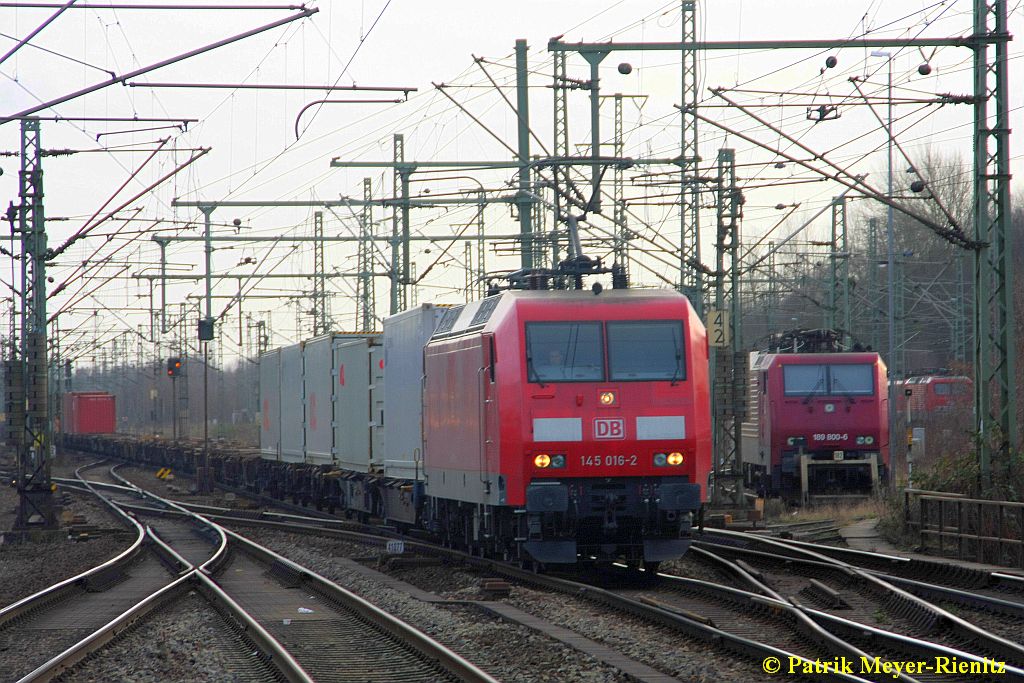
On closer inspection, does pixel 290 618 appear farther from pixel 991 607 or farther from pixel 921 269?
pixel 921 269

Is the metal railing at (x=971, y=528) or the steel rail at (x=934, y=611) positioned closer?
the steel rail at (x=934, y=611)

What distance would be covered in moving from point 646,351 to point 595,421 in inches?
41.3

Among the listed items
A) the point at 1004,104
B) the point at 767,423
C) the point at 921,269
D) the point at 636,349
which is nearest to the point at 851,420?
the point at 767,423

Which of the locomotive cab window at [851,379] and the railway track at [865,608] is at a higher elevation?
the locomotive cab window at [851,379]

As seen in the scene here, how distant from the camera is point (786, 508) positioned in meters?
30.4

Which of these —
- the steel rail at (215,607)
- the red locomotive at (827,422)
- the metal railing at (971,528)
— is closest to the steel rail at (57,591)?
the steel rail at (215,607)

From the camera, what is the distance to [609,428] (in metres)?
15.6

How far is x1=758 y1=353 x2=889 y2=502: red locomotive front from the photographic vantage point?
3023 cm

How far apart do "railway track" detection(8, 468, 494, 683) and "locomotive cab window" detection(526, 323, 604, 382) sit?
10.5 ft

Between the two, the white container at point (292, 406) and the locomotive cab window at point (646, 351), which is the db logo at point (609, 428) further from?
the white container at point (292, 406)

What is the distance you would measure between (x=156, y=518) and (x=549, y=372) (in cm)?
→ 2015

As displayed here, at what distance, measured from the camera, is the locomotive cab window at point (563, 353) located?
15.7m

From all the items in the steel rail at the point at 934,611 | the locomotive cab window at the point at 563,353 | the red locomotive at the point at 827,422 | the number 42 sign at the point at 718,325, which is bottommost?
the steel rail at the point at 934,611

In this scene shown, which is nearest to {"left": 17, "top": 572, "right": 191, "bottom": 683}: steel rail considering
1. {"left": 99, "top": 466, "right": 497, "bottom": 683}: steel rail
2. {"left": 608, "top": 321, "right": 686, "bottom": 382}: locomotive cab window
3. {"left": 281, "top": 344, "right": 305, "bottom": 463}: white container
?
{"left": 99, "top": 466, "right": 497, "bottom": 683}: steel rail
